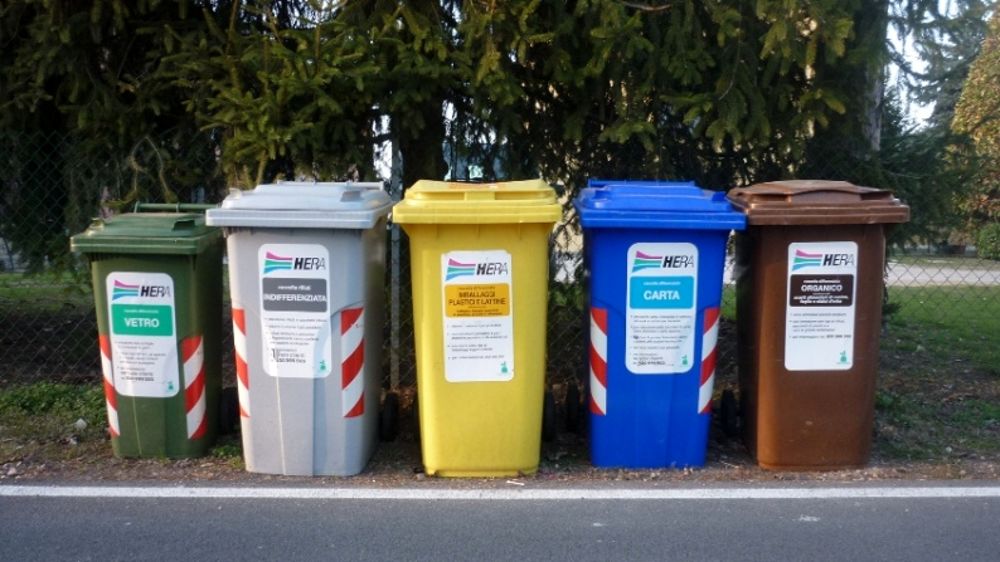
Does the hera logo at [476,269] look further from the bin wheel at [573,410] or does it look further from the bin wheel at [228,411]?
the bin wheel at [228,411]

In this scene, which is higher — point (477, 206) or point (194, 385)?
point (477, 206)

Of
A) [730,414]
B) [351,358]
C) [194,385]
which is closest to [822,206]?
[730,414]

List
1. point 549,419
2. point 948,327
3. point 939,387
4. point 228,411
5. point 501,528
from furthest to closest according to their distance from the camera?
point 948,327
point 939,387
point 228,411
point 549,419
point 501,528

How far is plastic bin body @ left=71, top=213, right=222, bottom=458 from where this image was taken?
5305mm

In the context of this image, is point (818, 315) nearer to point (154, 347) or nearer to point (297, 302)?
point (297, 302)

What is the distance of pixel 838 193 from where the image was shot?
5258 mm

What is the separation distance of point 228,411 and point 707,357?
9.19 ft

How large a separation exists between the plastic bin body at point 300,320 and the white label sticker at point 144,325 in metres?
0.44

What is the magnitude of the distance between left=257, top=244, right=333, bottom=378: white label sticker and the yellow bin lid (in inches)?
19.5

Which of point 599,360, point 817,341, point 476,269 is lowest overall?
point 599,360

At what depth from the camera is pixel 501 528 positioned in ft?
15.1

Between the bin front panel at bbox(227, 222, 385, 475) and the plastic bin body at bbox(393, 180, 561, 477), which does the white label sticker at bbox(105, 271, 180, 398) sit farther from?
the plastic bin body at bbox(393, 180, 561, 477)

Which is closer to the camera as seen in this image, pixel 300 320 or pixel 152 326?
pixel 300 320

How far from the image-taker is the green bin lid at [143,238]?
5.25m
